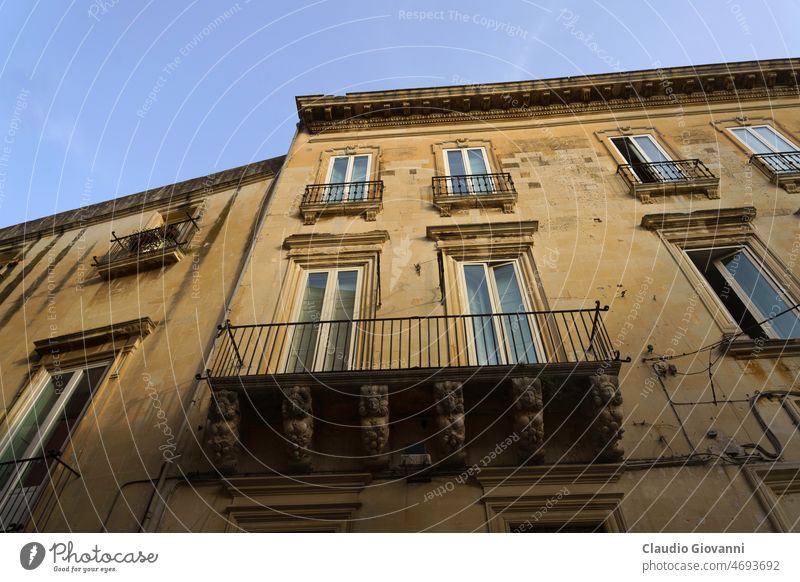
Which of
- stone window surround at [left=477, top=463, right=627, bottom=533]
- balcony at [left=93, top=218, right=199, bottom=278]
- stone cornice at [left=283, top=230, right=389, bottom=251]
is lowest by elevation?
stone window surround at [left=477, top=463, right=627, bottom=533]

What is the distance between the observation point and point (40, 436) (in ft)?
25.4

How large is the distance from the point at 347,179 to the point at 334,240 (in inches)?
108

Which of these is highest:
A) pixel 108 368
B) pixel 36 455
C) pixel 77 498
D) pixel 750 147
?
pixel 750 147

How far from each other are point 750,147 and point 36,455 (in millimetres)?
15303

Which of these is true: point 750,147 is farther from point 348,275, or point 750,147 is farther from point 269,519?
point 269,519

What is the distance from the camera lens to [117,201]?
14.3 meters

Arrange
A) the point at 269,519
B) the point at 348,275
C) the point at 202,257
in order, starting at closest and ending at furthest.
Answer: the point at 269,519 < the point at 348,275 < the point at 202,257

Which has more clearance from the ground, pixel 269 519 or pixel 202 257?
pixel 202 257

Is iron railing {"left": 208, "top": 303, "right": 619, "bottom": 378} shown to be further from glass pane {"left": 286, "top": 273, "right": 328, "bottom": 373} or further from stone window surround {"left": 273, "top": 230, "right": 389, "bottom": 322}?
stone window surround {"left": 273, "top": 230, "right": 389, "bottom": 322}

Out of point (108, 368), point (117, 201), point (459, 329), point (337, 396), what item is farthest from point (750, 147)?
point (117, 201)

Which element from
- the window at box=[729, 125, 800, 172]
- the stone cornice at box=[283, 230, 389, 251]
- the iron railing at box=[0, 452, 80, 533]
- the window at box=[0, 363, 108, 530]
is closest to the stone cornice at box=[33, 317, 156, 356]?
the window at box=[0, 363, 108, 530]

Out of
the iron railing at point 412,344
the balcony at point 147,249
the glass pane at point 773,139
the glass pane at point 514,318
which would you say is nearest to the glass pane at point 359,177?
the balcony at point 147,249

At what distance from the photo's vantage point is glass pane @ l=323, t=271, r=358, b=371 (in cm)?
803

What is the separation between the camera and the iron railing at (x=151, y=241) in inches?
446
